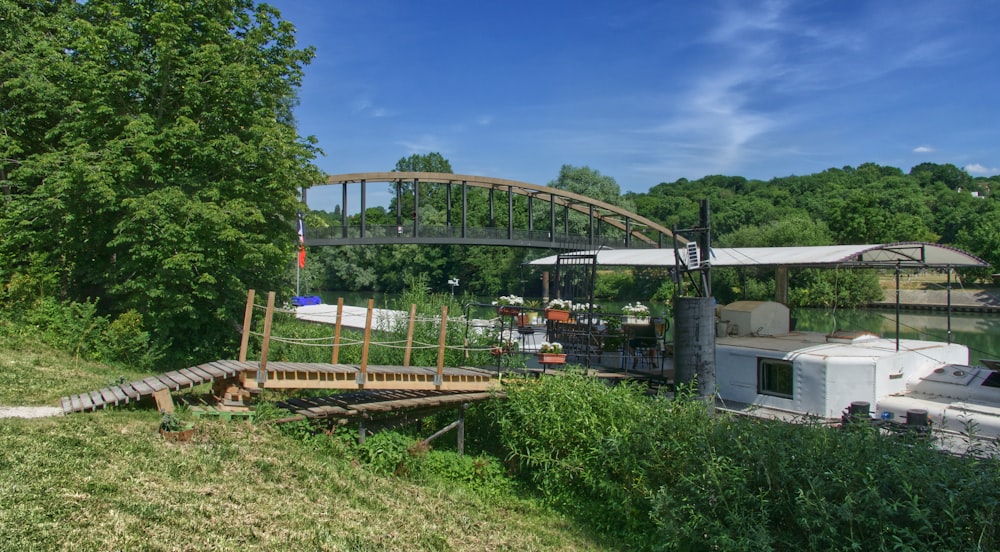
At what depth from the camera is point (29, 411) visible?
363 inches

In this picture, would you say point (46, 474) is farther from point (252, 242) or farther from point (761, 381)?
point (761, 381)

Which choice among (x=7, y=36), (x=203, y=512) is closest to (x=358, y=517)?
(x=203, y=512)

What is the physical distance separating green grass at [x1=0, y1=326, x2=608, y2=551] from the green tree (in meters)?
5.00

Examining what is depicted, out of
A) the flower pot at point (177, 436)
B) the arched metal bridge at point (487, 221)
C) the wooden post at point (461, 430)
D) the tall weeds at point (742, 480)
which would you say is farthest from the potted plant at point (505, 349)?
the arched metal bridge at point (487, 221)

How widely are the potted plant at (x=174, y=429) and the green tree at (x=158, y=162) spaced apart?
586cm

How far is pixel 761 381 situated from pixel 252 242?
37.3 feet

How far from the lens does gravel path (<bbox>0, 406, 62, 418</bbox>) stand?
8906 mm

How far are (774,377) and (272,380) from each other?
8.75 metres

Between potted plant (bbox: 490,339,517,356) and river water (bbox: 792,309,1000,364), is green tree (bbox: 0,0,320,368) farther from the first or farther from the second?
river water (bbox: 792,309,1000,364)

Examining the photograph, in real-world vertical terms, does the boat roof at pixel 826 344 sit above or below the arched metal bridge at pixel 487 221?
below

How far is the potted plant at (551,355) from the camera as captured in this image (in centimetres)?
1181

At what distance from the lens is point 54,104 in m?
15.5

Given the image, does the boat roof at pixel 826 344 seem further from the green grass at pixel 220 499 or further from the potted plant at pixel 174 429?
the potted plant at pixel 174 429

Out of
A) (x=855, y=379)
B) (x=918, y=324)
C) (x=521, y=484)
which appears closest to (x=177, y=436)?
(x=521, y=484)
